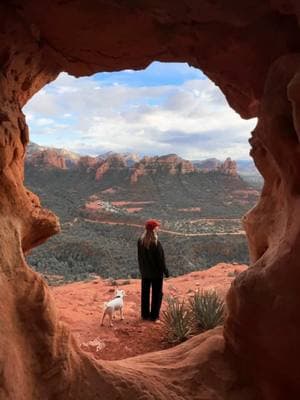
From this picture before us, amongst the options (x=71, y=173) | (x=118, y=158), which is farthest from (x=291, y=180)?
(x=118, y=158)

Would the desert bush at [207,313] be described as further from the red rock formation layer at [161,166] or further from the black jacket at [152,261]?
the red rock formation layer at [161,166]

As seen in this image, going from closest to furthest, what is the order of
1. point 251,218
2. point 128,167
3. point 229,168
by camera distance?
point 251,218 < point 128,167 < point 229,168

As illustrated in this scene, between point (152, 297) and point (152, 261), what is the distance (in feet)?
3.00

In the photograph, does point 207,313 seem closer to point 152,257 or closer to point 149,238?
point 152,257

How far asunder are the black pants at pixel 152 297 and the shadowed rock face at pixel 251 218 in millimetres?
3042

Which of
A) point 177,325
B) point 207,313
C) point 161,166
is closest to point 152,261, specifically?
point 177,325

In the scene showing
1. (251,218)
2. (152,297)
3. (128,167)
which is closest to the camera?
(251,218)

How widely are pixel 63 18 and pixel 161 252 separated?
14.2 ft

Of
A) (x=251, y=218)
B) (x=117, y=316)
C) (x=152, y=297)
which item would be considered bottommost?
(x=117, y=316)

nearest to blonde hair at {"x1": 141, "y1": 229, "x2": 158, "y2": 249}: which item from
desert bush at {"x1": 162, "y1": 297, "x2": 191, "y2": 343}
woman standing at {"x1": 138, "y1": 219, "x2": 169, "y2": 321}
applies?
woman standing at {"x1": 138, "y1": 219, "x2": 169, "y2": 321}

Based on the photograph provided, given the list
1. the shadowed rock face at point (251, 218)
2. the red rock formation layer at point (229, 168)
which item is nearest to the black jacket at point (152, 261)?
the shadowed rock face at point (251, 218)

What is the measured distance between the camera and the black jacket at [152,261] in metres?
7.05

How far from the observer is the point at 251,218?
4273mm

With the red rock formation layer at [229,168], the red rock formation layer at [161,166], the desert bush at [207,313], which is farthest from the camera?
the red rock formation layer at [229,168]
